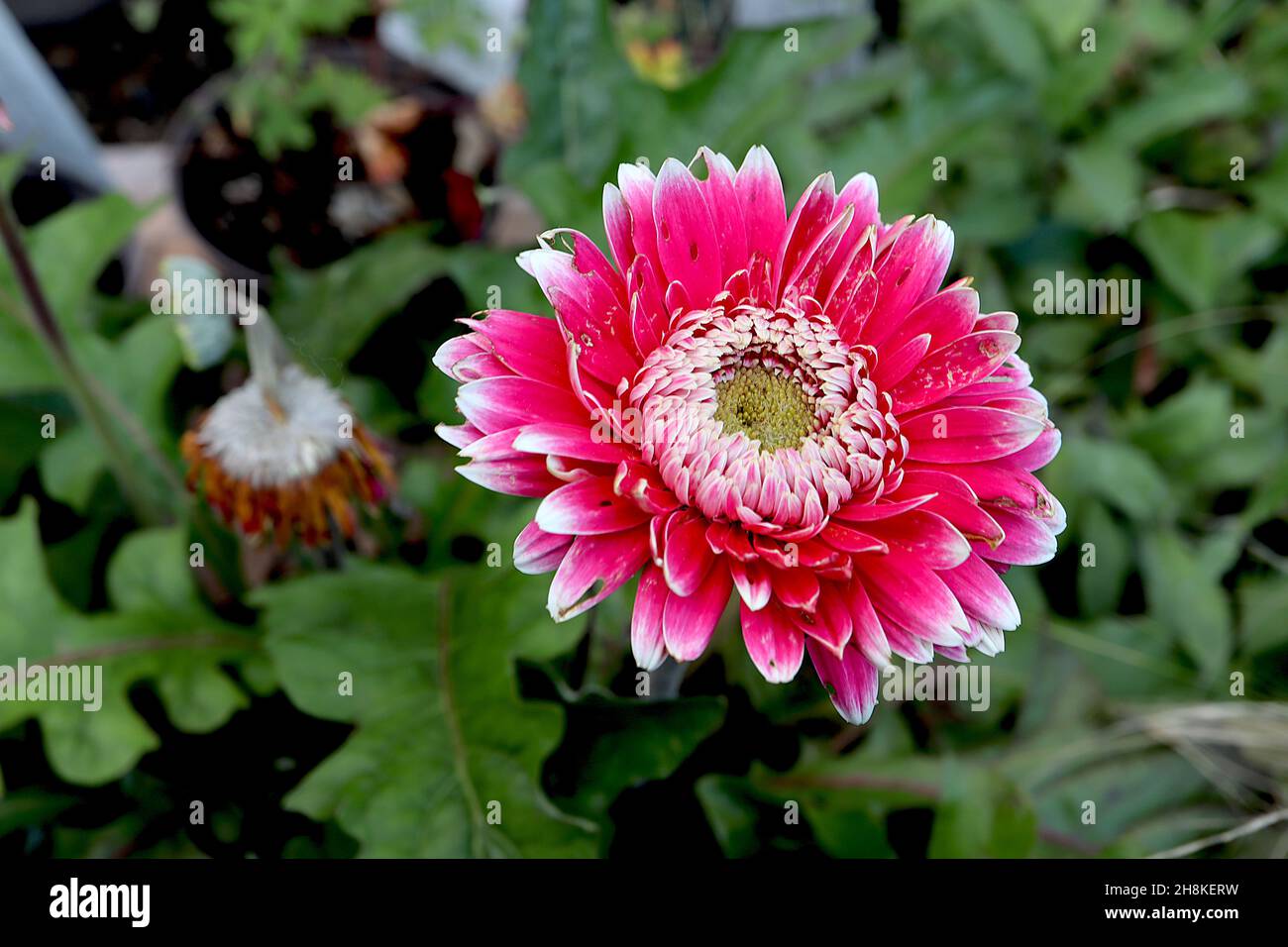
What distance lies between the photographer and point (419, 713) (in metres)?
0.75

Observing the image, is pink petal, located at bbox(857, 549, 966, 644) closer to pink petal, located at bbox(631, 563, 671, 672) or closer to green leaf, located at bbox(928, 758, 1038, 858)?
pink petal, located at bbox(631, 563, 671, 672)

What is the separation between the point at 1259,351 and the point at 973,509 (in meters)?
0.90

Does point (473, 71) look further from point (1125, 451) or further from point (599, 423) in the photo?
point (599, 423)

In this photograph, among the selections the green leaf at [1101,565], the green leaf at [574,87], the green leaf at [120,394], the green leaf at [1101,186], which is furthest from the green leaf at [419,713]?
the green leaf at [1101,186]

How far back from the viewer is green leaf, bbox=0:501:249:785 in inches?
29.8

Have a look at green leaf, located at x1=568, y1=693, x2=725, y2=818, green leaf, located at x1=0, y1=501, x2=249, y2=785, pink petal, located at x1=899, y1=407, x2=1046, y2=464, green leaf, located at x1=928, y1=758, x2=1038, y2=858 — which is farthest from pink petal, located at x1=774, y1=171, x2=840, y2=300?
green leaf, located at x1=0, y1=501, x2=249, y2=785

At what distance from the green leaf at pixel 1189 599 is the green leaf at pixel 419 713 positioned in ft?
2.10

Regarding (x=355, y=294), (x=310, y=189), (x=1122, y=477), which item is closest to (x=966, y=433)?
(x=1122, y=477)

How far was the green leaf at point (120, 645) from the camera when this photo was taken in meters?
0.76

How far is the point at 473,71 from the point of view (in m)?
1.59

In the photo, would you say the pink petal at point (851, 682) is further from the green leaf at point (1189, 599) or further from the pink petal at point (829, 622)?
the green leaf at point (1189, 599)

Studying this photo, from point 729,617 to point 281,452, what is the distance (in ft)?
1.15

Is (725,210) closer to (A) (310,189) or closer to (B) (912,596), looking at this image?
(B) (912,596)
